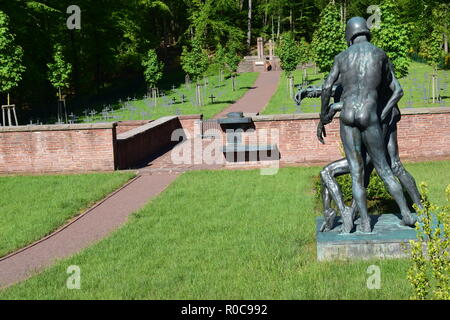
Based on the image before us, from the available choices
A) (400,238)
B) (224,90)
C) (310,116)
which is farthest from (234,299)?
(224,90)

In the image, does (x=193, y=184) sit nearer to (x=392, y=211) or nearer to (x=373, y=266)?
(x=392, y=211)

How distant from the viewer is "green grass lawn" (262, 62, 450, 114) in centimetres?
2827

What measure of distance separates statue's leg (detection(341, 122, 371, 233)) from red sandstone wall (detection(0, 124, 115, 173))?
9694 mm

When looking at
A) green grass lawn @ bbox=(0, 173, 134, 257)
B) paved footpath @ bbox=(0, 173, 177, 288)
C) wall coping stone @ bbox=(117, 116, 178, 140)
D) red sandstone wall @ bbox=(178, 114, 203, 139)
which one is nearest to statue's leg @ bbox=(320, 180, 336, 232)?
paved footpath @ bbox=(0, 173, 177, 288)

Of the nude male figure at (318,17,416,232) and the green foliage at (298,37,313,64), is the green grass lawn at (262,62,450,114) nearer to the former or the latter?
the green foliage at (298,37,313,64)

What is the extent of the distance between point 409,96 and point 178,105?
15.1 metres

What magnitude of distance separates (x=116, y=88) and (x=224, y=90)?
1113 centimetres

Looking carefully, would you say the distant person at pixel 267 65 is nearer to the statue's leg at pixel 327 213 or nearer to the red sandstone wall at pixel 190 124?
the red sandstone wall at pixel 190 124

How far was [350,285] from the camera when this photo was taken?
6160 millimetres

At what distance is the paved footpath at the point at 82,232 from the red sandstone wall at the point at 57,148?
220 cm

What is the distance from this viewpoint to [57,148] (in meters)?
15.9

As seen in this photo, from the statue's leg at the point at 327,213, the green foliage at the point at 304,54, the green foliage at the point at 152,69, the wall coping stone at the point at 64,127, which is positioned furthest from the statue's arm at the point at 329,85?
the green foliage at the point at 304,54

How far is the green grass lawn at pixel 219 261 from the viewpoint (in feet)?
20.3

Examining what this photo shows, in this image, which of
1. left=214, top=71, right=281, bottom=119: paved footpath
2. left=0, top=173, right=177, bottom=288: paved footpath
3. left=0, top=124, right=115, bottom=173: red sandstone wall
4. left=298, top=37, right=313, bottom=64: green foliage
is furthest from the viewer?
left=298, top=37, right=313, bottom=64: green foliage
